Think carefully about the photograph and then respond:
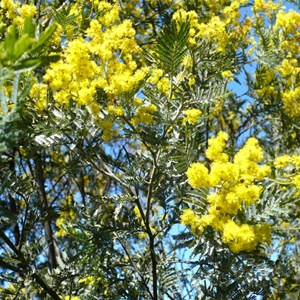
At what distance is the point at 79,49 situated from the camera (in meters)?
1.90

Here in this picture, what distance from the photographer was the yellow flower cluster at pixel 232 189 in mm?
1757

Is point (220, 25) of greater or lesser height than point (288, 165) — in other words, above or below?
above

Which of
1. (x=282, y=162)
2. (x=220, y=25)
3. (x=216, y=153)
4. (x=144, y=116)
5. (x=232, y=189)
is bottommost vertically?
(x=232, y=189)

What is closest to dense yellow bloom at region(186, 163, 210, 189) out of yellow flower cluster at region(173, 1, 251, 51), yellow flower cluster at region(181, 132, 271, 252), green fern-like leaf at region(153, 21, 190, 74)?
yellow flower cluster at region(181, 132, 271, 252)

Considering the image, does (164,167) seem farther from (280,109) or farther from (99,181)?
(99,181)

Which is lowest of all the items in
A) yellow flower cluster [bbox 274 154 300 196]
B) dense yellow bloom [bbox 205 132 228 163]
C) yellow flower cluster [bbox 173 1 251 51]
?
dense yellow bloom [bbox 205 132 228 163]

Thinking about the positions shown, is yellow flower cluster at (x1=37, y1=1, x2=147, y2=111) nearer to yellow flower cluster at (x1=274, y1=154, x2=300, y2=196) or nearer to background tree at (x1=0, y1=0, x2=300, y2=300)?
background tree at (x1=0, y1=0, x2=300, y2=300)

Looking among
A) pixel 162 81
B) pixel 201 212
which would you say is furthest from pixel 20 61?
pixel 162 81

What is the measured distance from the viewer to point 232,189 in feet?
5.89

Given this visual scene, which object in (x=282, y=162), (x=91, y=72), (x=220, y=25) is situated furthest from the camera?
(x=220, y=25)

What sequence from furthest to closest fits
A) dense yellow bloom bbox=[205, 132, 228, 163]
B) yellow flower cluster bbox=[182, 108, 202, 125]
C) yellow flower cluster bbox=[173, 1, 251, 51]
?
yellow flower cluster bbox=[173, 1, 251, 51] → yellow flower cluster bbox=[182, 108, 202, 125] → dense yellow bloom bbox=[205, 132, 228, 163]

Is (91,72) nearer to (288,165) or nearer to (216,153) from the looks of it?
(216,153)

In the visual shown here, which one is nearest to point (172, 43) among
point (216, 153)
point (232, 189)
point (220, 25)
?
point (216, 153)

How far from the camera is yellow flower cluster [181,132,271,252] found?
1757mm
